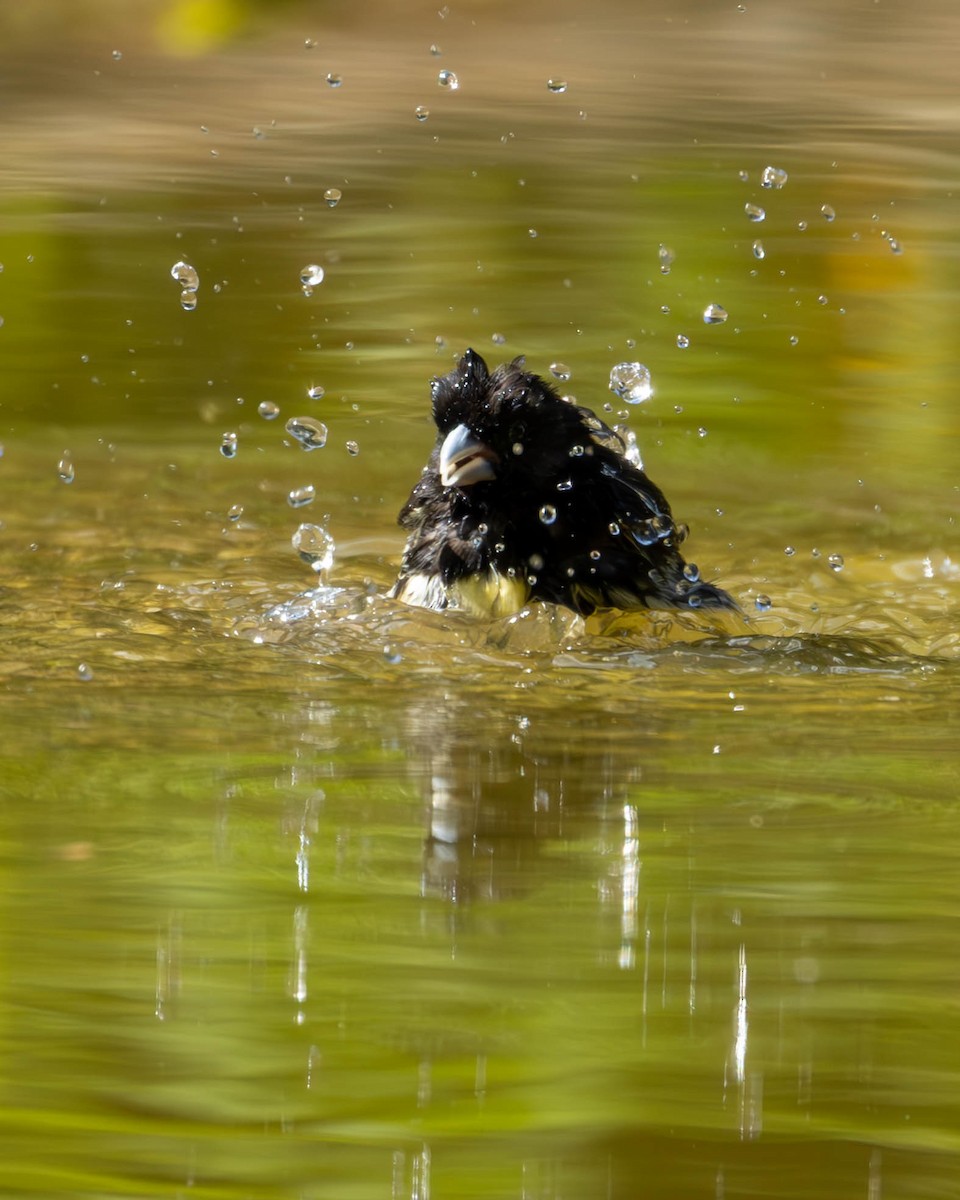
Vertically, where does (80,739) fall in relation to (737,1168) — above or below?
above

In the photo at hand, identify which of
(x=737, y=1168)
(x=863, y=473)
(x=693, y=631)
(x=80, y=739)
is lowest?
(x=737, y=1168)

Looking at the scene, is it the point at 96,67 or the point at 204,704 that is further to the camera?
the point at 96,67

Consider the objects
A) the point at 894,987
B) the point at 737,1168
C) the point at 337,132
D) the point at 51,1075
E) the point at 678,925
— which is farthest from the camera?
the point at 337,132

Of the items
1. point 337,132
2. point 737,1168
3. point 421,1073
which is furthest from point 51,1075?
point 337,132

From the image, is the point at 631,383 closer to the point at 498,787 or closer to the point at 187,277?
the point at 187,277

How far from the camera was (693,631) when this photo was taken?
16.4ft

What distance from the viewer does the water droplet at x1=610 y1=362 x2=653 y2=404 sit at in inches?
296

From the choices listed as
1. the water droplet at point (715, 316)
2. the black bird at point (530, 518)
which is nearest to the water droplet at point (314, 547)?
the black bird at point (530, 518)

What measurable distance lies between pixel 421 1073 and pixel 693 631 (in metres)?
2.64

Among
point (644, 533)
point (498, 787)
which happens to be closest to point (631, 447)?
point (644, 533)

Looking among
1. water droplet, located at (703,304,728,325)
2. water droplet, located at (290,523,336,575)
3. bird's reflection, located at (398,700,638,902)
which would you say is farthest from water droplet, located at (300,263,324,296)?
bird's reflection, located at (398,700,638,902)

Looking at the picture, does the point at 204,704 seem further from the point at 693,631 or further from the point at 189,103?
the point at 189,103

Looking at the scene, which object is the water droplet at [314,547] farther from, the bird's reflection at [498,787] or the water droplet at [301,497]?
the bird's reflection at [498,787]

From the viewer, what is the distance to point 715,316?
8.35 m
